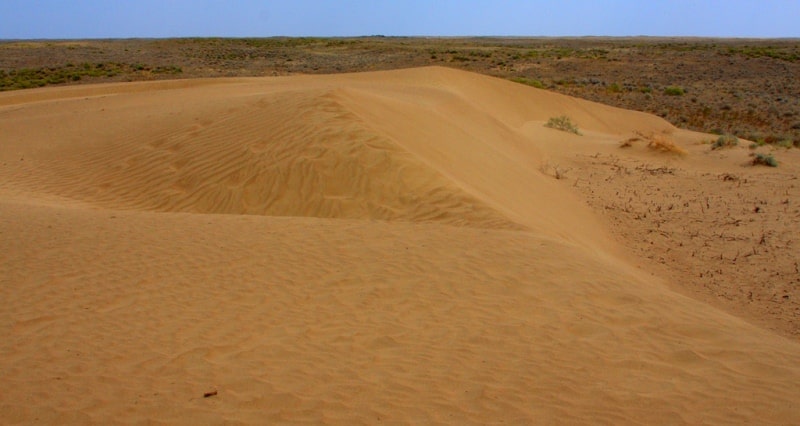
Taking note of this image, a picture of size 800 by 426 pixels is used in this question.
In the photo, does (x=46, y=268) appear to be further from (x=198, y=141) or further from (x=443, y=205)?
(x=198, y=141)

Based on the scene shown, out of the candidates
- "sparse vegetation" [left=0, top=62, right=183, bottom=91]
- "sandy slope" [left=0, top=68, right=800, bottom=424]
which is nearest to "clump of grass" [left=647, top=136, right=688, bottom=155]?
"sandy slope" [left=0, top=68, right=800, bottom=424]

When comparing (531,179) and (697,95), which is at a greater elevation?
(697,95)

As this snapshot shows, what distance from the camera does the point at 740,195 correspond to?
13844 mm

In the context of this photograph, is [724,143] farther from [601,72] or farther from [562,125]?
[601,72]

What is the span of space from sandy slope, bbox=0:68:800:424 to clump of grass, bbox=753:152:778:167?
6.33 meters

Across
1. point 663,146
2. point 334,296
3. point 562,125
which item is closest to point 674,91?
point 562,125

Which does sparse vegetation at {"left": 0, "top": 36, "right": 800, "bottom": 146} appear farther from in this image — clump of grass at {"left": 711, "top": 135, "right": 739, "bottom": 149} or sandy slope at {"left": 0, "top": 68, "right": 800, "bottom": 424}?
sandy slope at {"left": 0, "top": 68, "right": 800, "bottom": 424}

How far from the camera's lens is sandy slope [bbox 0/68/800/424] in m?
4.38

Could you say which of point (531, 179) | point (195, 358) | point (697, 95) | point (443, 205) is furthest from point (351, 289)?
point (697, 95)

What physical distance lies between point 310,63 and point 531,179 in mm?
42976

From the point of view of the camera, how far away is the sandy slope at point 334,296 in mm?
4379

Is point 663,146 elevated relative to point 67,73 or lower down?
lower down

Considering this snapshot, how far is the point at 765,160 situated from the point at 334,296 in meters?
14.3

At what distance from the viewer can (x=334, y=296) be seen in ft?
21.4
